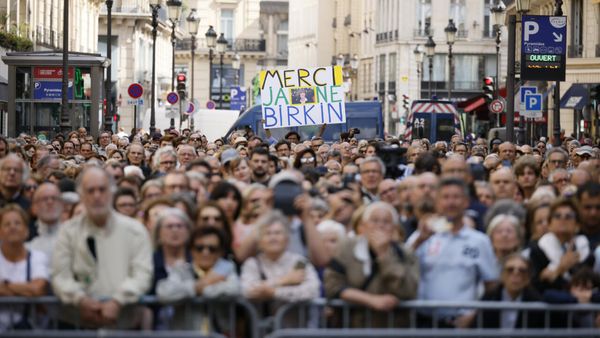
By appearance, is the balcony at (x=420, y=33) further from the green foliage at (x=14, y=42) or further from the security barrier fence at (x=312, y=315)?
the security barrier fence at (x=312, y=315)

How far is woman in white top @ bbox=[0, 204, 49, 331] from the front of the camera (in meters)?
11.1

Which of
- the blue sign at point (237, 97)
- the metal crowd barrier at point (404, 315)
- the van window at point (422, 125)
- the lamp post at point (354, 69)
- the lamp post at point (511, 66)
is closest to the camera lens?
the metal crowd barrier at point (404, 315)

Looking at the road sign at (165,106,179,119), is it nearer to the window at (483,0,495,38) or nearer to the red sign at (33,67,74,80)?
the red sign at (33,67,74,80)

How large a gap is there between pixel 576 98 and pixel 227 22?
3334 inches

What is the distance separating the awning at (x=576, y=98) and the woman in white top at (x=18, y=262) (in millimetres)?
44255

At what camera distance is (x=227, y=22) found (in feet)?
452

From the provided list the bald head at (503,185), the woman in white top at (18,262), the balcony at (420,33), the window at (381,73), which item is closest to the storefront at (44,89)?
the bald head at (503,185)

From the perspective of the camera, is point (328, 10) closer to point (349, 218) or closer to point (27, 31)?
point (27, 31)

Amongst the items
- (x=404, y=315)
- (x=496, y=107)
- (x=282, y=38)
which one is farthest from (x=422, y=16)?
(x=404, y=315)

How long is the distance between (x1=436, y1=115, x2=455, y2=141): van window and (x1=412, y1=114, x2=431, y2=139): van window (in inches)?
12.8

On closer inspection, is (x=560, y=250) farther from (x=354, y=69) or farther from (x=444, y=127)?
(x=354, y=69)

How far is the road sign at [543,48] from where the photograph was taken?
34875 millimetres

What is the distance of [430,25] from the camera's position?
96000mm

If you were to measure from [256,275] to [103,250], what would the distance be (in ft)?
3.19
